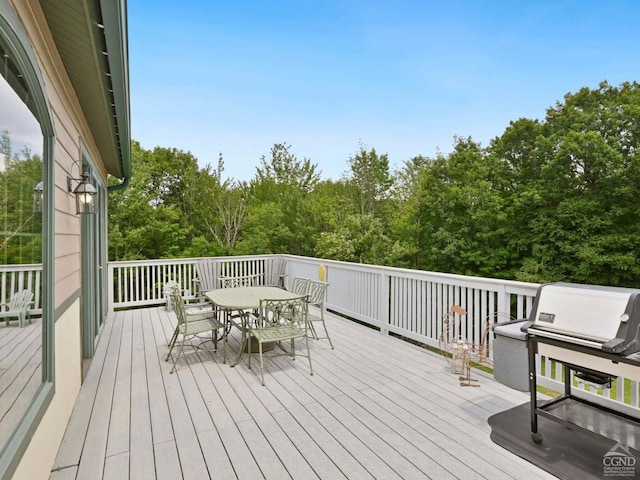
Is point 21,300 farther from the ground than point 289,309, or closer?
farther from the ground

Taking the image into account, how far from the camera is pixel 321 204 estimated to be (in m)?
14.5

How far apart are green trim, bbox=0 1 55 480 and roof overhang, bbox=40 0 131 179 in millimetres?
360

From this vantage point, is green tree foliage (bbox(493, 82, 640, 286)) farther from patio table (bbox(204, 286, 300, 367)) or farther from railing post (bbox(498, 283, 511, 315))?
patio table (bbox(204, 286, 300, 367))

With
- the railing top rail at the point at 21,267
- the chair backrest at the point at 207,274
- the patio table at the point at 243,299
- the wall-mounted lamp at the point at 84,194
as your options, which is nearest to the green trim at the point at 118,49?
the wall-mounted lamp at the point at 84,194

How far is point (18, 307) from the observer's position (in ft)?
5.13

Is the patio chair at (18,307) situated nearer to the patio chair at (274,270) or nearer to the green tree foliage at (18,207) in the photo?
the green tree foliage at (18,207)

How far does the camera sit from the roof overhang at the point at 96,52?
5.90ft

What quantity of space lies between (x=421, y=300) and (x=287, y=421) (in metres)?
2.42

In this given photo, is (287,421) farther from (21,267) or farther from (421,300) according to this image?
(421,300)

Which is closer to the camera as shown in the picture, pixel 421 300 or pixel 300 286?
pixel 421 300

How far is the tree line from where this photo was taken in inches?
489

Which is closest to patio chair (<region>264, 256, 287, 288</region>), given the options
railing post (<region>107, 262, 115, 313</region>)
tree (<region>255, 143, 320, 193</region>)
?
railing post (<region>107, 262, 115, 313</region>)

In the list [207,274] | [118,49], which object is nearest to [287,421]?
[118,49]

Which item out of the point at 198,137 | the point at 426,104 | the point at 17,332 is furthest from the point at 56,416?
the point at 426,104
